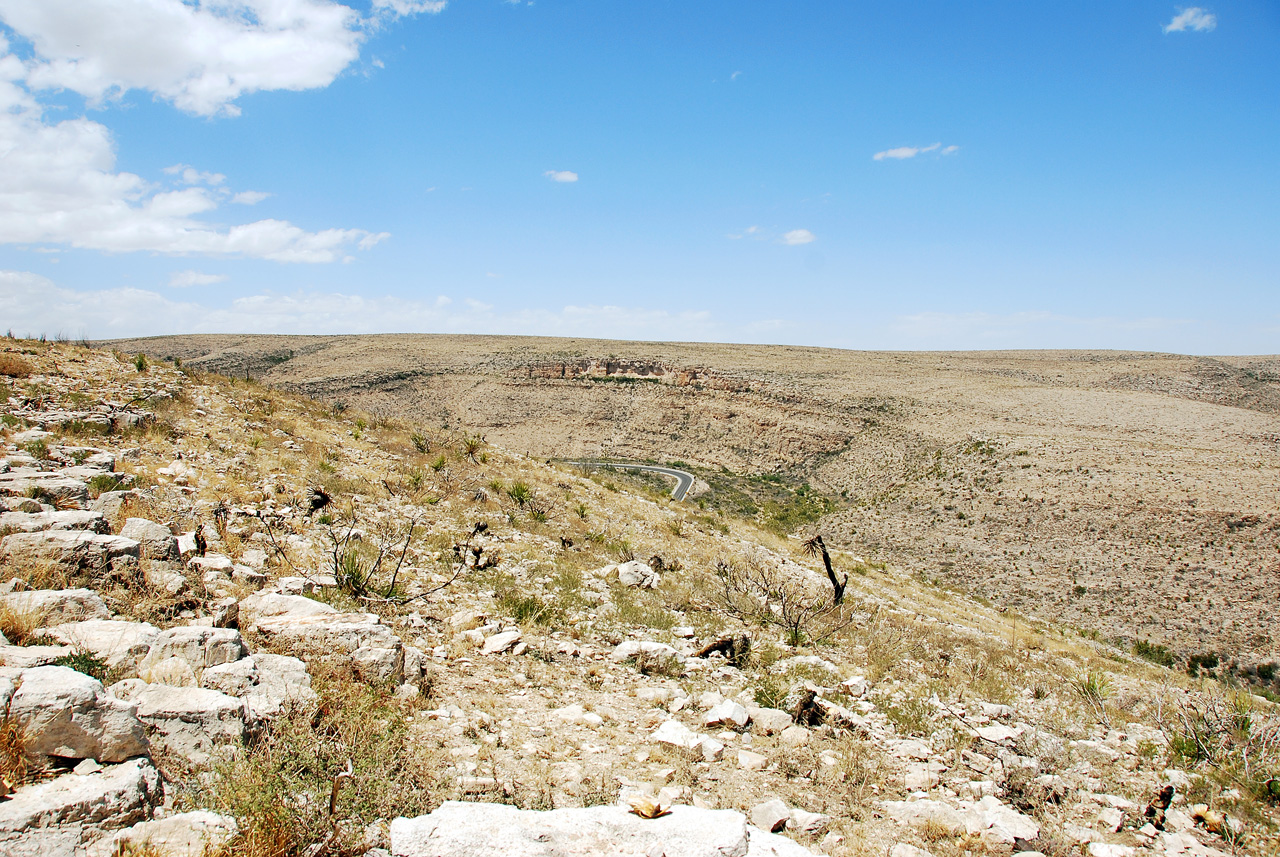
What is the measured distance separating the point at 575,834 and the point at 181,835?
174 cm

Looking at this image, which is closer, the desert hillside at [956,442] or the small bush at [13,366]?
the small bush at [13,366]

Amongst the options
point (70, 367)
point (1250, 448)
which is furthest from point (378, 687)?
point (1250, 448)

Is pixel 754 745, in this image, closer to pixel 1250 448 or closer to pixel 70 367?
pixel 70 367

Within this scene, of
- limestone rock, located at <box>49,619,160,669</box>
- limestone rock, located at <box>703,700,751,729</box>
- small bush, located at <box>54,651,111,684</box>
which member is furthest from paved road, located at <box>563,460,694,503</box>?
small bush, located at <box>54,651,111,684</box>

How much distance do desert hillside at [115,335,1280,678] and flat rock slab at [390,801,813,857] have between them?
22.4 m

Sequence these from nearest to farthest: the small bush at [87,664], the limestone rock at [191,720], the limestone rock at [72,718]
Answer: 1. the limestone rock at [72,718]
2. the limestone rock at [191,720]
3. the small bush at [87,664]

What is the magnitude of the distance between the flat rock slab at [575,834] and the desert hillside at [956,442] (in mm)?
22406

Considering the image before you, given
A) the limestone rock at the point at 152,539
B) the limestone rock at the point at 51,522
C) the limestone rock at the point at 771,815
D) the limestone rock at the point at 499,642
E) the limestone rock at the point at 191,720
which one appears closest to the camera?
the limestone rock at the point at 191,720

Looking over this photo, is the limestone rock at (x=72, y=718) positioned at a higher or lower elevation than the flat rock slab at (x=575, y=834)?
higher

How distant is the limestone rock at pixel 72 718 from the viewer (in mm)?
2721

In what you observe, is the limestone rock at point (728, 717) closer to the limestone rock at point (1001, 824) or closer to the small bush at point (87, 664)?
the limestone rock at point (1001, 824)

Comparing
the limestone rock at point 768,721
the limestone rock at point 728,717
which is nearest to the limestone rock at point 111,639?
the limestone rock at point 728,717

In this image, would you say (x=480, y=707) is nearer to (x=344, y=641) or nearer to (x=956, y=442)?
(x=344, y=641)

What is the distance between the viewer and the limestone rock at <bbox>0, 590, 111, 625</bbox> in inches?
158
